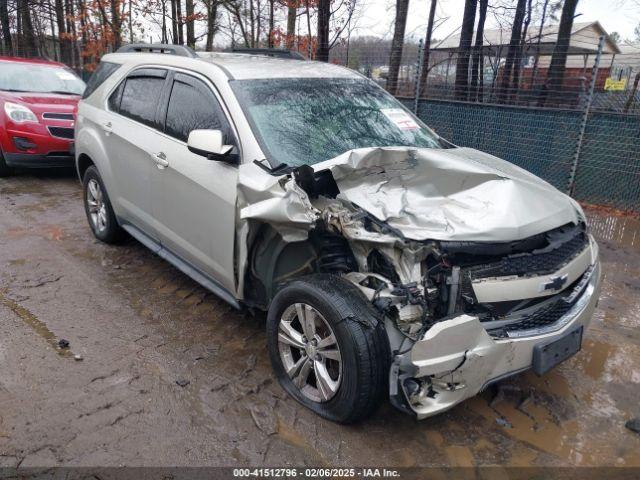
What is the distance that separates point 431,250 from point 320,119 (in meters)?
1.48

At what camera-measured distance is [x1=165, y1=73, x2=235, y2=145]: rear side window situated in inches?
140

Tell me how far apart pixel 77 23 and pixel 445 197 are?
65.8 feet

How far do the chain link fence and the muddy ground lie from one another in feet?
10.9

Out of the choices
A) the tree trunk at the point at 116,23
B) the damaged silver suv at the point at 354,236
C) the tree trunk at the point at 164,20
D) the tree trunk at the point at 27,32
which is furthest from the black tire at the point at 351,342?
the tree trunk at the point at 27,32

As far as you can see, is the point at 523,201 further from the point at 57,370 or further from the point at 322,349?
the point at 57,370

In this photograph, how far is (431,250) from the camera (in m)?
2.60

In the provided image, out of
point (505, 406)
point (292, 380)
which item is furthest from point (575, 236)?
point (292, 380)

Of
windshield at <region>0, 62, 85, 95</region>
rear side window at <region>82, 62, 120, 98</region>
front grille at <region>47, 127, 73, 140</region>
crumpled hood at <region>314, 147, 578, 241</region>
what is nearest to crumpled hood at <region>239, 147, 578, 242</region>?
crumpled hood at <region>314, 147, 578, 241</region>

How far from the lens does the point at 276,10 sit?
1382cm

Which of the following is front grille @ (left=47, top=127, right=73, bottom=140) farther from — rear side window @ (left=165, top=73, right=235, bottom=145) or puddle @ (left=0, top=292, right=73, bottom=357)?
rear side window @ (left=165, top=73, right=235, bottom=145)

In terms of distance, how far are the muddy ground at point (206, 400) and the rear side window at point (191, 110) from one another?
1.36 metres

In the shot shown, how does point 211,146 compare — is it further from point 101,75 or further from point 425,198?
point 101,75

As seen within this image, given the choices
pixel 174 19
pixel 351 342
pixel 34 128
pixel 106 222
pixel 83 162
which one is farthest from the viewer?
pixel 174 19

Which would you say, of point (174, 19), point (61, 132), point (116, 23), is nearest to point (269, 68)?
point (61, 132)
